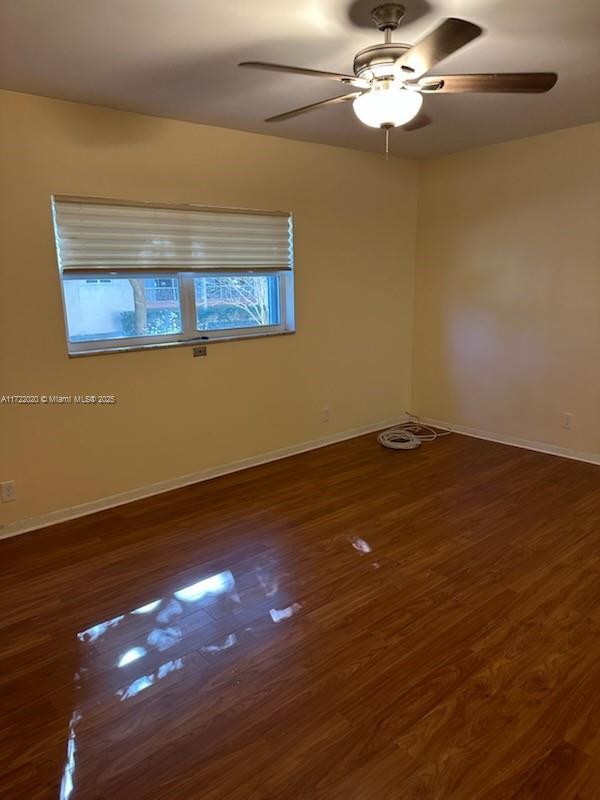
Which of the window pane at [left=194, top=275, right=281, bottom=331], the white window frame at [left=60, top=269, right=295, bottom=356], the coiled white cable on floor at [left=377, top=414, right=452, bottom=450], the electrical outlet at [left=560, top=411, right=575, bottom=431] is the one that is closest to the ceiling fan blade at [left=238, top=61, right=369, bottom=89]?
the white window frame at [left=60, top=269, right=295, bottom=356]

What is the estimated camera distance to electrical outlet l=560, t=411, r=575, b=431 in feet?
13.3

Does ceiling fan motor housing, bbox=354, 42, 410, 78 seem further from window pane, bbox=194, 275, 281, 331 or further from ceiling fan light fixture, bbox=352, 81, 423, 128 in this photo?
window pane, bbox=194, 275, 281, 331

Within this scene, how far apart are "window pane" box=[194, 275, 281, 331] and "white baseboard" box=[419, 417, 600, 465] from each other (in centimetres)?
192

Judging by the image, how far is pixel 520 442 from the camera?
172 inches

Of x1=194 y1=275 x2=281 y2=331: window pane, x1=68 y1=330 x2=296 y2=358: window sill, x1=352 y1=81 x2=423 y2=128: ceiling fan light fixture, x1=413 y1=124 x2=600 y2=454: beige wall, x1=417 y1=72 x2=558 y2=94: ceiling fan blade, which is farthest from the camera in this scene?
x1=413 y1=124 x2=600 y2=454: beige wall

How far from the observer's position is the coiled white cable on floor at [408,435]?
441 cm

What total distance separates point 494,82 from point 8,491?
3.11 meters

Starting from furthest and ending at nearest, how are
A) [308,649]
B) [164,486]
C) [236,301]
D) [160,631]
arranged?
[236,301]
[164,486]
[160,631]
[308,649]

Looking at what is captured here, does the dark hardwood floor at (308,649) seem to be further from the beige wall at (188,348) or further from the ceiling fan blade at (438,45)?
the ceiling fan blade at (438,45)

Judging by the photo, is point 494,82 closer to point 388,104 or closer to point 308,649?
point 388,104

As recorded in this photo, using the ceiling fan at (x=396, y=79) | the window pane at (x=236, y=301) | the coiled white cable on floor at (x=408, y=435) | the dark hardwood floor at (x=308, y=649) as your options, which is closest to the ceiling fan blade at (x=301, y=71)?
the ceiling fan at (x=396, y=79)

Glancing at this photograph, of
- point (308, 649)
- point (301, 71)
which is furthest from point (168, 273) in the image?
point (308, 649)

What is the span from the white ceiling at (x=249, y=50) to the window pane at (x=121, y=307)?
1008 mm

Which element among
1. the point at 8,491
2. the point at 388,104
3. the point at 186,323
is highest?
the point at 388,104
